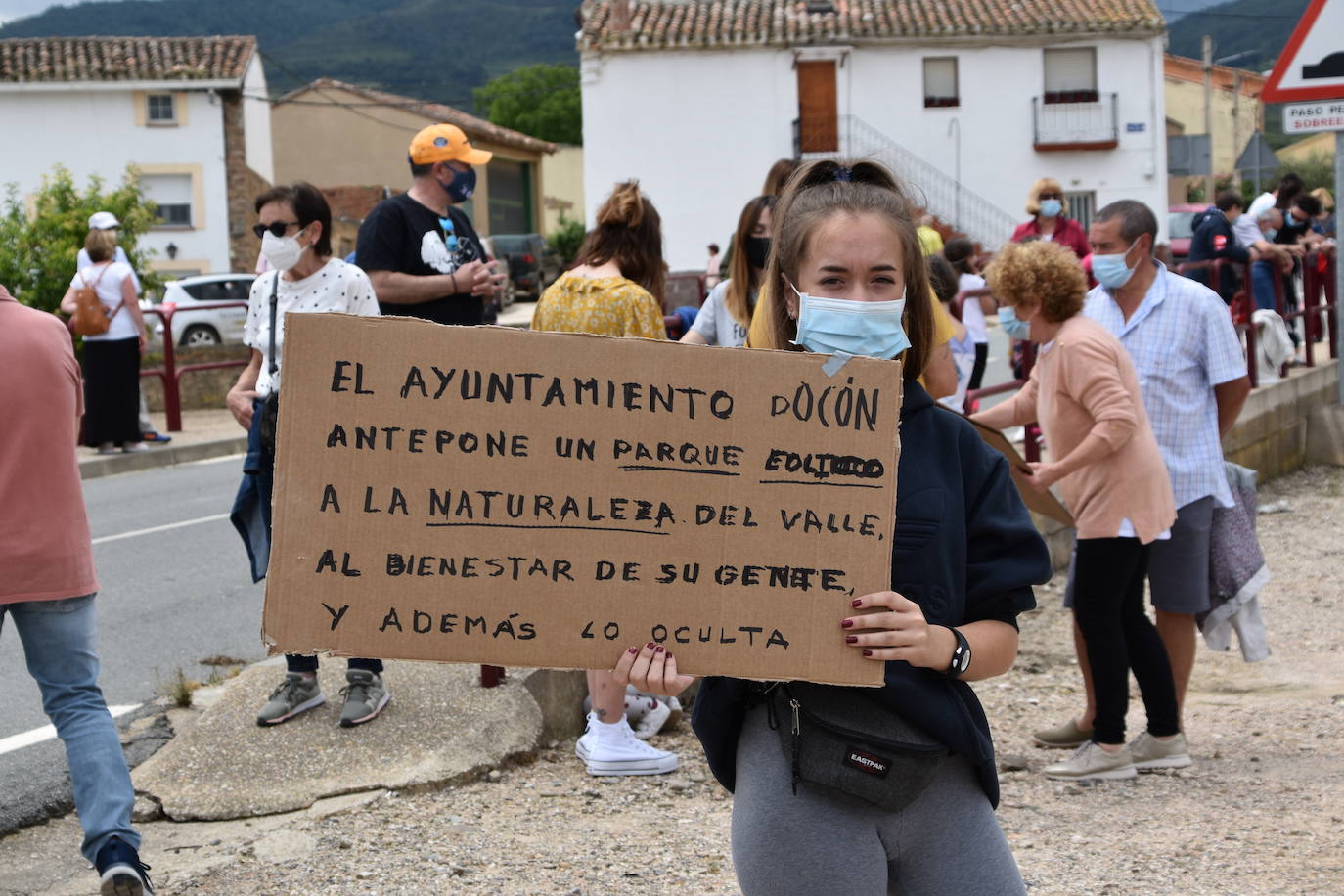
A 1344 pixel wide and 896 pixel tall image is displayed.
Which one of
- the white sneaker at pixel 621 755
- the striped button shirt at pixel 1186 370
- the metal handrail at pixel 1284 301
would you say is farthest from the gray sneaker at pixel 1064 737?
the metal handrail at pixel 1284 301

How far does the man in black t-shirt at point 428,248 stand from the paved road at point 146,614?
2.02 metres

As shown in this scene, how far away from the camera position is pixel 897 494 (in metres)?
2.17

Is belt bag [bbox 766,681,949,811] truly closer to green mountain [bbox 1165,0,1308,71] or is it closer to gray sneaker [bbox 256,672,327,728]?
gray sneaker [bbox 256,672,327,728]

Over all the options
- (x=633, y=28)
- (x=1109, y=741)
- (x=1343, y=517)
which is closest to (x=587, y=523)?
(x=1109, y=741)

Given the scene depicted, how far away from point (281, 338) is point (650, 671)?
10.7 ft

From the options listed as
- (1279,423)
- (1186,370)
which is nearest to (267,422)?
(1186,370)

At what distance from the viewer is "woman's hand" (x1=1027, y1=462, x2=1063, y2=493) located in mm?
4648

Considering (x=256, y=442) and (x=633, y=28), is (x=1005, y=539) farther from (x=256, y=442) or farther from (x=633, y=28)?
(x=633, y=28)

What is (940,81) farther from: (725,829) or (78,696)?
(78,696)

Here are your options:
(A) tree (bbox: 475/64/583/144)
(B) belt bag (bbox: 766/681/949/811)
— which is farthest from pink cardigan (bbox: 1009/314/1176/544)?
(A) tree (bbox: 475/64/583/144)

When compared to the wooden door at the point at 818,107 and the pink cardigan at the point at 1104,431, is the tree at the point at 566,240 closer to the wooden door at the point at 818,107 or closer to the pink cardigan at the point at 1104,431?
the wooden door at the point at 818,107

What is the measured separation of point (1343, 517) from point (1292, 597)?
82.7 inches

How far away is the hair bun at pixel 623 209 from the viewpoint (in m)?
5.14

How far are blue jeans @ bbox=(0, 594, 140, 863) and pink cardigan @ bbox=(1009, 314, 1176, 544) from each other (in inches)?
119
